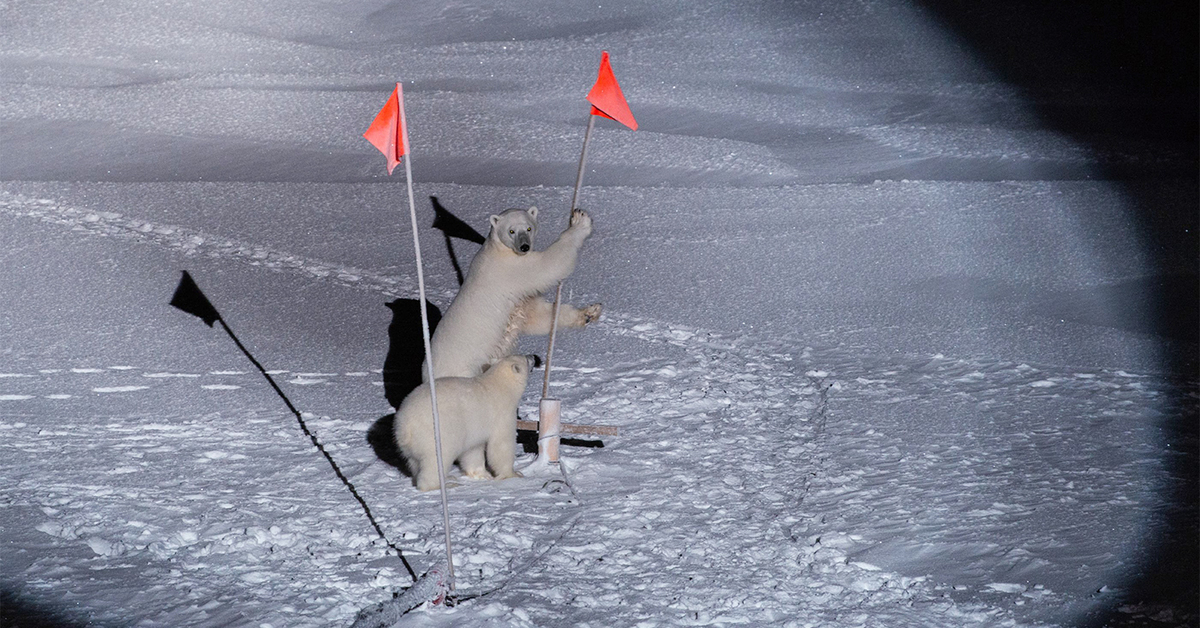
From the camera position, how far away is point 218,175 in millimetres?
8320

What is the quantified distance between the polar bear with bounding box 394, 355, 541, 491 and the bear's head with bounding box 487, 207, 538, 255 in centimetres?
38

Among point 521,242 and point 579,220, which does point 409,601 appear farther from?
point 579,220

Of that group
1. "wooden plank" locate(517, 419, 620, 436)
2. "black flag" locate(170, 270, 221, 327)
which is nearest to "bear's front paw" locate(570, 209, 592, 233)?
"wooden plank" locate(517, 419, 620, 436)

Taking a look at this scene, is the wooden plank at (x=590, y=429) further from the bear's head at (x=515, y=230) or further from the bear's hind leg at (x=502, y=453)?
the bear's head at (x=515, y=230)

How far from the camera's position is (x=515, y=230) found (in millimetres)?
3816

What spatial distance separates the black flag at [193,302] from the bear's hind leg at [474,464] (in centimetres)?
229

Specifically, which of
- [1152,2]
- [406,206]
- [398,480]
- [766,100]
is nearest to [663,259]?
[406,206]

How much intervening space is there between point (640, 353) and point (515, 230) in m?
1.59

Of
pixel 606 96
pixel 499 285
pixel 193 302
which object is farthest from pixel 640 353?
pixel 193 302

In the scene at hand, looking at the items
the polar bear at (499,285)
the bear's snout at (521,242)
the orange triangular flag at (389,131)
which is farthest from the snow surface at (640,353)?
the orange triangular flag at (389,131)

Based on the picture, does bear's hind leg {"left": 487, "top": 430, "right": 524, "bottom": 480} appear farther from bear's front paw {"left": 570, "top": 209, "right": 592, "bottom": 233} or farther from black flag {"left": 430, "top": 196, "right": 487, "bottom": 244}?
black flag {"left": 430, "top": 196, "right": 487, "bottom": 244}

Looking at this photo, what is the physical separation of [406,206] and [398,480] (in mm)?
4024

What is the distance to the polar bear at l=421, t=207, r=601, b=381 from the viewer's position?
384 centimetres

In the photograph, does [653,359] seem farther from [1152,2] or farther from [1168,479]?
[1152,2]
